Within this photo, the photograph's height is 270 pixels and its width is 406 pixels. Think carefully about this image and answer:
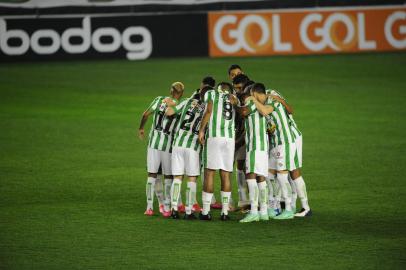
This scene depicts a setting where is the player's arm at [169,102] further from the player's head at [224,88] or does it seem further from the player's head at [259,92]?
the player's head at [259,92]

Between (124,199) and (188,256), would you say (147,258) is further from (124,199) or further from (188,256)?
(124,199)

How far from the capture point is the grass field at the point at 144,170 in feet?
37.7

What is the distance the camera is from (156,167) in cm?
1358

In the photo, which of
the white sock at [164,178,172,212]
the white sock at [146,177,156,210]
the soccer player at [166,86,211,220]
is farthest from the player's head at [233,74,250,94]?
the white sock at [146,177,156,210]

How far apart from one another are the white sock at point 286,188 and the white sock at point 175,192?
145cm

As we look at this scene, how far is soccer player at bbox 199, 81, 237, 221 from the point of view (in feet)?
42.7

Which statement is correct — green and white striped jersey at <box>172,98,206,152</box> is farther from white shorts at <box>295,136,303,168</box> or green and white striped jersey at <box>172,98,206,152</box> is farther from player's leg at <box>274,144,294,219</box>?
white shorts at <box>295,136,303,168</box>

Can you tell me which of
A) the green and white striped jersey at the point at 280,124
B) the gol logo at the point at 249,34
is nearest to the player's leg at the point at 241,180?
the green and white striped jersey at the point at 280,124

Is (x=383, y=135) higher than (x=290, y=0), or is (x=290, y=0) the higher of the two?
(x=290, y=0)

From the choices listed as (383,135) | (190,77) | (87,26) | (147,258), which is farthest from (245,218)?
(87,26)

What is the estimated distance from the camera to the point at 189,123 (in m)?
13.3

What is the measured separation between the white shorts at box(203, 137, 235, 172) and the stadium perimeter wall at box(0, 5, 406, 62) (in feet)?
59.3

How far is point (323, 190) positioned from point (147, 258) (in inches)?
199

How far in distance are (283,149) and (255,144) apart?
1.69ft
